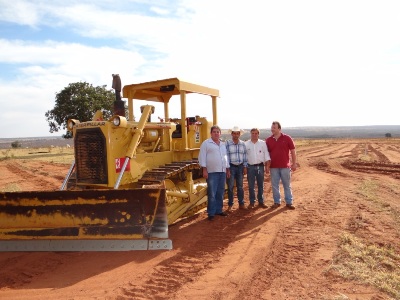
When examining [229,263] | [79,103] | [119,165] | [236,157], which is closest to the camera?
[229,263]

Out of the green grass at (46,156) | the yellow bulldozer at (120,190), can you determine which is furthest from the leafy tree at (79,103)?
the yellow bulldozer at (120,190)

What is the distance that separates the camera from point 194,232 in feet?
20.5

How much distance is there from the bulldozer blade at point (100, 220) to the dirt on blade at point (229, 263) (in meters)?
0.19

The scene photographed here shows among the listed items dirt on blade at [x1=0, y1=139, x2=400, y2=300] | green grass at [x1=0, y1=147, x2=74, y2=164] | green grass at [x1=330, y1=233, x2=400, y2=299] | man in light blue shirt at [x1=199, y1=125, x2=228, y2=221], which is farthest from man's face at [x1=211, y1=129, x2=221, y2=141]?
green grass at [x1=0, y1=147, x2=74, y2=164]

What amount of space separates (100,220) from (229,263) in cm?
190

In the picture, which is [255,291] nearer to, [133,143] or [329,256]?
[329,256]

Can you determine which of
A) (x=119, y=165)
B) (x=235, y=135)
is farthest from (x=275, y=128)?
(x=119, y=165)

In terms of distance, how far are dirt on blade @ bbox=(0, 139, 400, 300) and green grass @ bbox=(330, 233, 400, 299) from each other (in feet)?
0.34

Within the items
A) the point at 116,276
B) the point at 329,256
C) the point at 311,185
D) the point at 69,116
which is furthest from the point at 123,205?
the point at 69,116

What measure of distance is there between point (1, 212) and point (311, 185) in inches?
332

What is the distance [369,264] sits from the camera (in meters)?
4.70

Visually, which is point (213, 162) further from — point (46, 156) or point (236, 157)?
point (46, 156)

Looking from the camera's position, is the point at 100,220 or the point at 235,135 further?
the point at 235,135

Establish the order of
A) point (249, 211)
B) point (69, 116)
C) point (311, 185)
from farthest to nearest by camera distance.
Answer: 1. point (69, 116)
2. point (311, 185)
3. point (249, 211)
